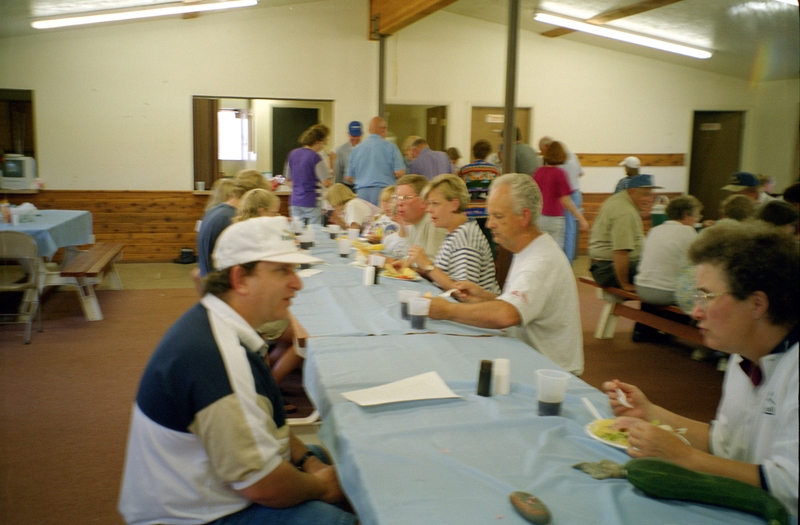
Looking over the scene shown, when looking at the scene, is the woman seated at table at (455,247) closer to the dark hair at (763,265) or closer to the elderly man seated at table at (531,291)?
the elderly man seated at table at (531,291)

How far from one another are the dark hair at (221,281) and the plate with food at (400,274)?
2.31m

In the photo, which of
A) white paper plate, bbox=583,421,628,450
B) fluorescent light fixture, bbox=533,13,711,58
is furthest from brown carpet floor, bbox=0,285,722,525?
fluorescent light fixture, bbox=533,13,711,58

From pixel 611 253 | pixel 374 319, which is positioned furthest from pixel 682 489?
pixel 611 253

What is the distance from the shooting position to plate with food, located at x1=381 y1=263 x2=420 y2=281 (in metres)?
3.90

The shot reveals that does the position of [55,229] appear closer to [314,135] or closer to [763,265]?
[314,135]

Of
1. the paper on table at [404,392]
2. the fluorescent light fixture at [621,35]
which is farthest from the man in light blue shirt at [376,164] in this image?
the paper on table at [404,392]

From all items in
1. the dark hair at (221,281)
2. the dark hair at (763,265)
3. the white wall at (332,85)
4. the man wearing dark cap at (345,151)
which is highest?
the white wall at (332,85)

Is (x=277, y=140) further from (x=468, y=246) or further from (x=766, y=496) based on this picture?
(x=766, y=496)

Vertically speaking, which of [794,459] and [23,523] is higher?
→ [794,459]

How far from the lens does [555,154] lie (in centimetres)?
697

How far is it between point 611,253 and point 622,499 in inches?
171

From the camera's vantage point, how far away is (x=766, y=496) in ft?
4.31

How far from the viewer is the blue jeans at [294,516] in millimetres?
1573

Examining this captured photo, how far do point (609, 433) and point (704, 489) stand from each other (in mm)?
354
